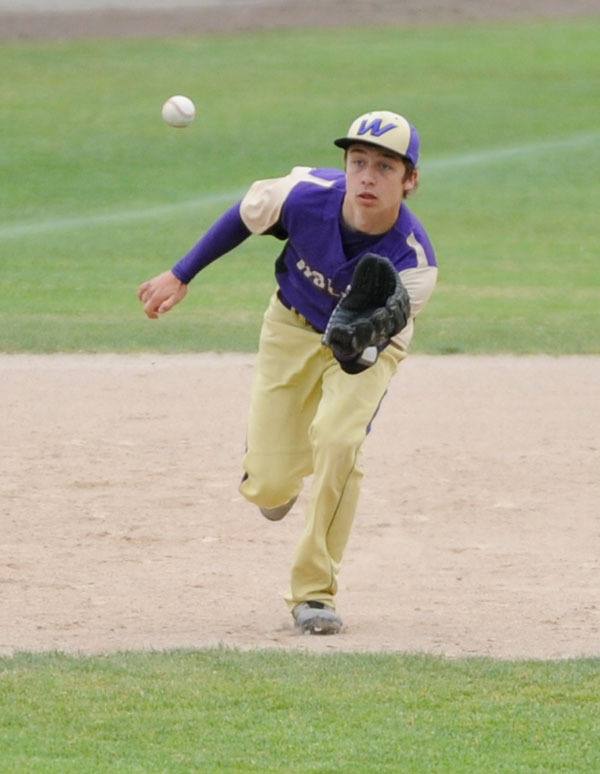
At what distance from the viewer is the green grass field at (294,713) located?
5137 mm

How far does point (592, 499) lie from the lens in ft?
30.2

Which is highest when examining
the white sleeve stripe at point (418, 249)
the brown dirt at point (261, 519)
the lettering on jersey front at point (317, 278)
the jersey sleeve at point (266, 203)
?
the jersey sleeve at point (266, 203)

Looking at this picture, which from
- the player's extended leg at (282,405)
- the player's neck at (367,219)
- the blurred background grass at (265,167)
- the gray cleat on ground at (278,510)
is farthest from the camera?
the blurred background grass at (265,167)

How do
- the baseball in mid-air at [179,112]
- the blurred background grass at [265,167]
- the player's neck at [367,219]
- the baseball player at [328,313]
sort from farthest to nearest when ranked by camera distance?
the blurred background grass at [265,167] → the baseball in mid-air at [179,112] → the player's neck at [367,219] → the baseball player at [328,313]

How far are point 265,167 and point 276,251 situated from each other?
5.51 meters

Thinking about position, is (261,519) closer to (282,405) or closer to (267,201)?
(282,405)

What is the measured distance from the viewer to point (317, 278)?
668cm

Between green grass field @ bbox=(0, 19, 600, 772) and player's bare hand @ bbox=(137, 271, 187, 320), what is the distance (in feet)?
4.51

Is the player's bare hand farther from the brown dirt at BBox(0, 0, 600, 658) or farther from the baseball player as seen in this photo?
the brown dirt at BBox(0, 0, 600, 658)

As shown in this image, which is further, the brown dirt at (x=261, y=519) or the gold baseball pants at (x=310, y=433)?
the brown dirt at (x=261, y=519)

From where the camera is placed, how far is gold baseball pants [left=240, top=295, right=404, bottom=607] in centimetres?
653

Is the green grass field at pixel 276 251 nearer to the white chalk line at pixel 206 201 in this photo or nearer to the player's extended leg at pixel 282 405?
the white chalk line at pixel 206 201

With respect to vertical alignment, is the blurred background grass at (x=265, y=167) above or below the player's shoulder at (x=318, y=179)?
below

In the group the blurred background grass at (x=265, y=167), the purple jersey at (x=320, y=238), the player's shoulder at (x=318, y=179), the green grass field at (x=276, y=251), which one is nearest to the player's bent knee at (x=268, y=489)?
the purple jersey at (x=320, y=238)
